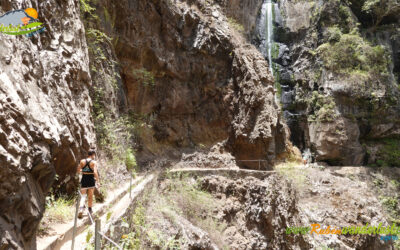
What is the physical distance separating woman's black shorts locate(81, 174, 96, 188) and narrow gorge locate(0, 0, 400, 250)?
45 centimetres

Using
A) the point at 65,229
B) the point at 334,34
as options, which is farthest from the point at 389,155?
the point at 65,229

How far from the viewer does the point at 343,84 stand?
17.8m

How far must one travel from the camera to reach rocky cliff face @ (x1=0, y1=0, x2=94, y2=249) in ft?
8.91

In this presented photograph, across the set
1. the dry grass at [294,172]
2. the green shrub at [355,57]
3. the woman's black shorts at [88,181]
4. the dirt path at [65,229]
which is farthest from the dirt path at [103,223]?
the green shrub at [355,57]

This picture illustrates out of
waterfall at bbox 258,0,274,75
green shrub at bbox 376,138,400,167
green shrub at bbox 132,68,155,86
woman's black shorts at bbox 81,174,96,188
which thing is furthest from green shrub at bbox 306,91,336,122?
Answer: woman's black shorts at bbox 81,174,96,188

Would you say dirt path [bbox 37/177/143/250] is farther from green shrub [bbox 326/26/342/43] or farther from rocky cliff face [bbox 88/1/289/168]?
green shrub [bbox 326/26/342/43]

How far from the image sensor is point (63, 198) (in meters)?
4.87

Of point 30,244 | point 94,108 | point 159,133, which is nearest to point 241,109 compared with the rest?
point 159,133

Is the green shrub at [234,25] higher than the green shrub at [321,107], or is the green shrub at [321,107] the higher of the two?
the green shrub at [234,25]

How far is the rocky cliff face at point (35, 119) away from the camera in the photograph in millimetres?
2717

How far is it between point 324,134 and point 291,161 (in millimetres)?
3166

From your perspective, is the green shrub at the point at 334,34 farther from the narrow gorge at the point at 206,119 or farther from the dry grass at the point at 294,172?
the dry grass at the point at 294,172

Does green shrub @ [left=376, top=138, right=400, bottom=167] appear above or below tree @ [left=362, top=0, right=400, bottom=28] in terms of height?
below

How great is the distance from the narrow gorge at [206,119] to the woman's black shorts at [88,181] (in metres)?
0.45
